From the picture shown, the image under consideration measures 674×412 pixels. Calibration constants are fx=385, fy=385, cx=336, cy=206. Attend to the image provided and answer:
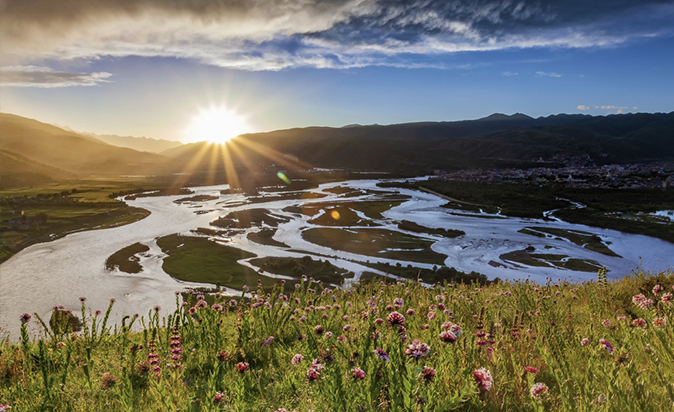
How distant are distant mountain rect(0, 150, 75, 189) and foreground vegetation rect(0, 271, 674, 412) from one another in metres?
121

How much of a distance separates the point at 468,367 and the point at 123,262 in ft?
125

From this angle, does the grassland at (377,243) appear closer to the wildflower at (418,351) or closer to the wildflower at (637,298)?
the wildflower at (637,298)

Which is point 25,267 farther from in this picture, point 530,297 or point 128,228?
point 530,297

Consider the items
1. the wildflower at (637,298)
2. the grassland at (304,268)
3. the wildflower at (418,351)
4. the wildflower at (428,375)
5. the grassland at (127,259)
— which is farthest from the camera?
the grassland at (127,259)

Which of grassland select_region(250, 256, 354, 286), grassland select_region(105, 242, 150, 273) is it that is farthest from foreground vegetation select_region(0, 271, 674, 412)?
grassland select_region(105, 242, 150, 273)

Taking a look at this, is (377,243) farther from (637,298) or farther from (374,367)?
(374,367)

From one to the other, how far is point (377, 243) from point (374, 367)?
125ft

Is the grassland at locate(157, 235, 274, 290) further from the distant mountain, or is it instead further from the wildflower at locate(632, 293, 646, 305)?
the distant mountain

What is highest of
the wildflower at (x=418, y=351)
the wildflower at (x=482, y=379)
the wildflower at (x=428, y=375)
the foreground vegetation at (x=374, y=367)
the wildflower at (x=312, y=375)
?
the wildflower at (x=418, y=351)

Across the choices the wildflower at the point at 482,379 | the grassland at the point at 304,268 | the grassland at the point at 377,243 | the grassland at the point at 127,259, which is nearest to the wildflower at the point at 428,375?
the wildflower at the point at 482,379

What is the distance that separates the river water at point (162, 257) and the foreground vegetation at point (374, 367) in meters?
16.0

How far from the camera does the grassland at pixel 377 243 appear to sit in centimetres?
3603

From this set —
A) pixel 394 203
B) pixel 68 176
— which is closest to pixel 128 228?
pixel 394 203

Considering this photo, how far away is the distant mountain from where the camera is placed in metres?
101
